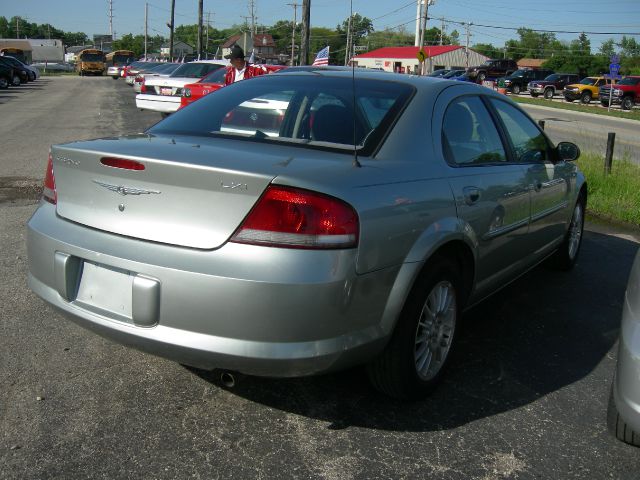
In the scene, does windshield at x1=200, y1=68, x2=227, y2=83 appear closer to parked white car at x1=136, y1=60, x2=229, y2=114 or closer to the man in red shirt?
parked white car at x1=136, y1=60, x2=229, y2=114

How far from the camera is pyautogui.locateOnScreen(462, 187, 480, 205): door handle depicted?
340 cm

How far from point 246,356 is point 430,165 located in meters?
1.35

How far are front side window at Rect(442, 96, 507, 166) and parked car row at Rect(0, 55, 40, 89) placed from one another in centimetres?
3590

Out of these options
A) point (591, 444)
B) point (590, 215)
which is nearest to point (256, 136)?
point (591, 444)

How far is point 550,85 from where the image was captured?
45.3 m

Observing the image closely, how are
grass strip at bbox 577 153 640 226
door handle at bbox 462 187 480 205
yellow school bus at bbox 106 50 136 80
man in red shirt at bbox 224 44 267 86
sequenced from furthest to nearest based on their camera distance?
yellow school bus at bbox 106 50 136 80
man in red shirt at bbox 224 44 267 86
grass strip at bbox 577 153 640 226
door handle at bbox 462 187 480 205

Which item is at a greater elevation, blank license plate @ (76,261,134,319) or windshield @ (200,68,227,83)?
windshield @ (200,68,227,83)

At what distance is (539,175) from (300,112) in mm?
1755

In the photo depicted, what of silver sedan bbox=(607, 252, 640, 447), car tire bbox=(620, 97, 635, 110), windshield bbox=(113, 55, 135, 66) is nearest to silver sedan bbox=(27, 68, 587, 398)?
silver sedan bbox=(607, 252, 640, 447)

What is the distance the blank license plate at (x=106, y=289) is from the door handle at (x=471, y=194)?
1.73 meters

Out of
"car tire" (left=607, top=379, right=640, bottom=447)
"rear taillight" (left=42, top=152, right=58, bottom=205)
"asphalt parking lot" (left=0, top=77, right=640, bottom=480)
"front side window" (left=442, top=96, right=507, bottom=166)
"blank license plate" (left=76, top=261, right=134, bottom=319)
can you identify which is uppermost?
"front side window" (left=442, top=96, right=507, bottom=166)

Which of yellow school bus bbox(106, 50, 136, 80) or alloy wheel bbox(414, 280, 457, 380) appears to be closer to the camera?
alloy wheel bbox(414, 280, 457, 380)

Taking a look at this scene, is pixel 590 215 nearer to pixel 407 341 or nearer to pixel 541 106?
pixel 407 341

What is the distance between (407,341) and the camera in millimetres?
3023
